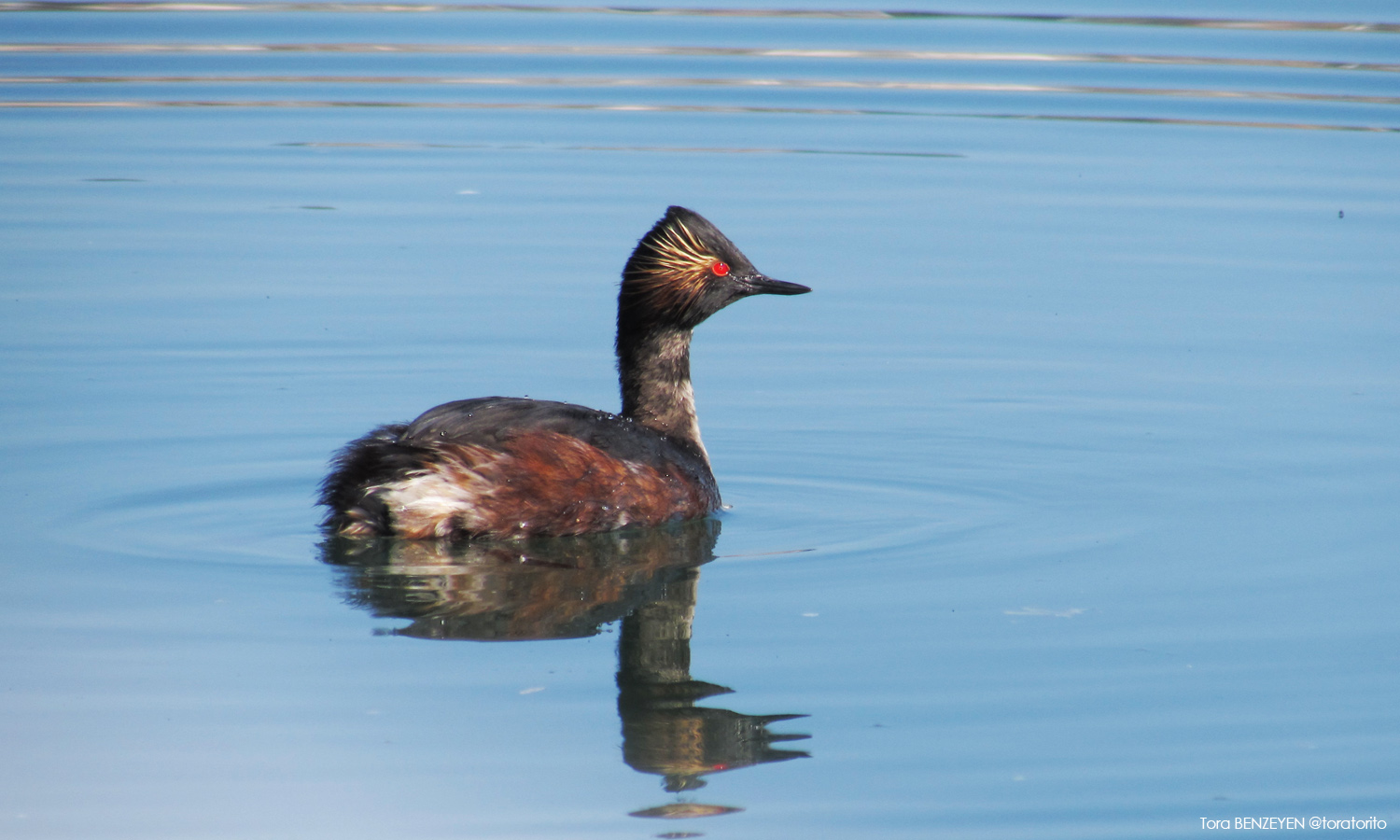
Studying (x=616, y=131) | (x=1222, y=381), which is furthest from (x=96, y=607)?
(x=616, y=131)

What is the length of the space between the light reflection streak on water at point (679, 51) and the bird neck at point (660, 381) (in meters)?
13.5

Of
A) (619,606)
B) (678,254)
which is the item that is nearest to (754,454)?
(678,254)

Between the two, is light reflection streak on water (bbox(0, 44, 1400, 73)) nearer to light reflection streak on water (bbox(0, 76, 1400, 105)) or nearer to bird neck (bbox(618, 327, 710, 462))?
light reflection streak on water (bbox(0, 76, 1400, 105))

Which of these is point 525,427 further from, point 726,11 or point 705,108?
point 726,11

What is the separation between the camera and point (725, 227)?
43.5 ft

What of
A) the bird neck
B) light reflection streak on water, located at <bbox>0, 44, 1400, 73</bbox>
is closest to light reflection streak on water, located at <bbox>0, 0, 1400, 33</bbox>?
light reflection streak on water, located at <bbox>0, 44, 1400, 73</bbox>

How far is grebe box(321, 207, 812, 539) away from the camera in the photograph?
762 centimetres

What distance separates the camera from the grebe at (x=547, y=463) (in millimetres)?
7617

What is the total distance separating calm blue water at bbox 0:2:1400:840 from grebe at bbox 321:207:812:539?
0.15m

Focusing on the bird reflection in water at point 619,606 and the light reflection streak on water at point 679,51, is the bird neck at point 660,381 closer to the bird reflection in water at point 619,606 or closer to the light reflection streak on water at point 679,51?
the bird reflection in water at point 619,606

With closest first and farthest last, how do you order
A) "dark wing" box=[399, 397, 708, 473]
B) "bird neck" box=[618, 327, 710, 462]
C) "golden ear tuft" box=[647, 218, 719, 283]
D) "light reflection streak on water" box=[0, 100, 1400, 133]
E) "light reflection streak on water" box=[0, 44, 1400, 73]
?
1. "dark wing" box=[399, 397, 708, 473]
2. "golden ear tuft" box=[647, 218, 719, 283]
3. "bird neck" box=[618, 327, 710, 462]
4. "light reflection streak on water" box=[0, 100, 1400, 133]
5. "light reflection streak on water" box=[0, 44, 1400, 73]

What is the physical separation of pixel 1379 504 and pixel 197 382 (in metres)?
5.92

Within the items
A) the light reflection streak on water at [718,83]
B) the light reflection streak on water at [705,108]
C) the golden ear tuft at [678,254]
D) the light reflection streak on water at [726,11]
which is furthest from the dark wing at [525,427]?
the light reflection streak on water at [726,11]

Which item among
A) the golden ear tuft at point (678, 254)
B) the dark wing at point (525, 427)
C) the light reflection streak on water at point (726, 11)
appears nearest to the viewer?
the dark wing at point (525, 427)
